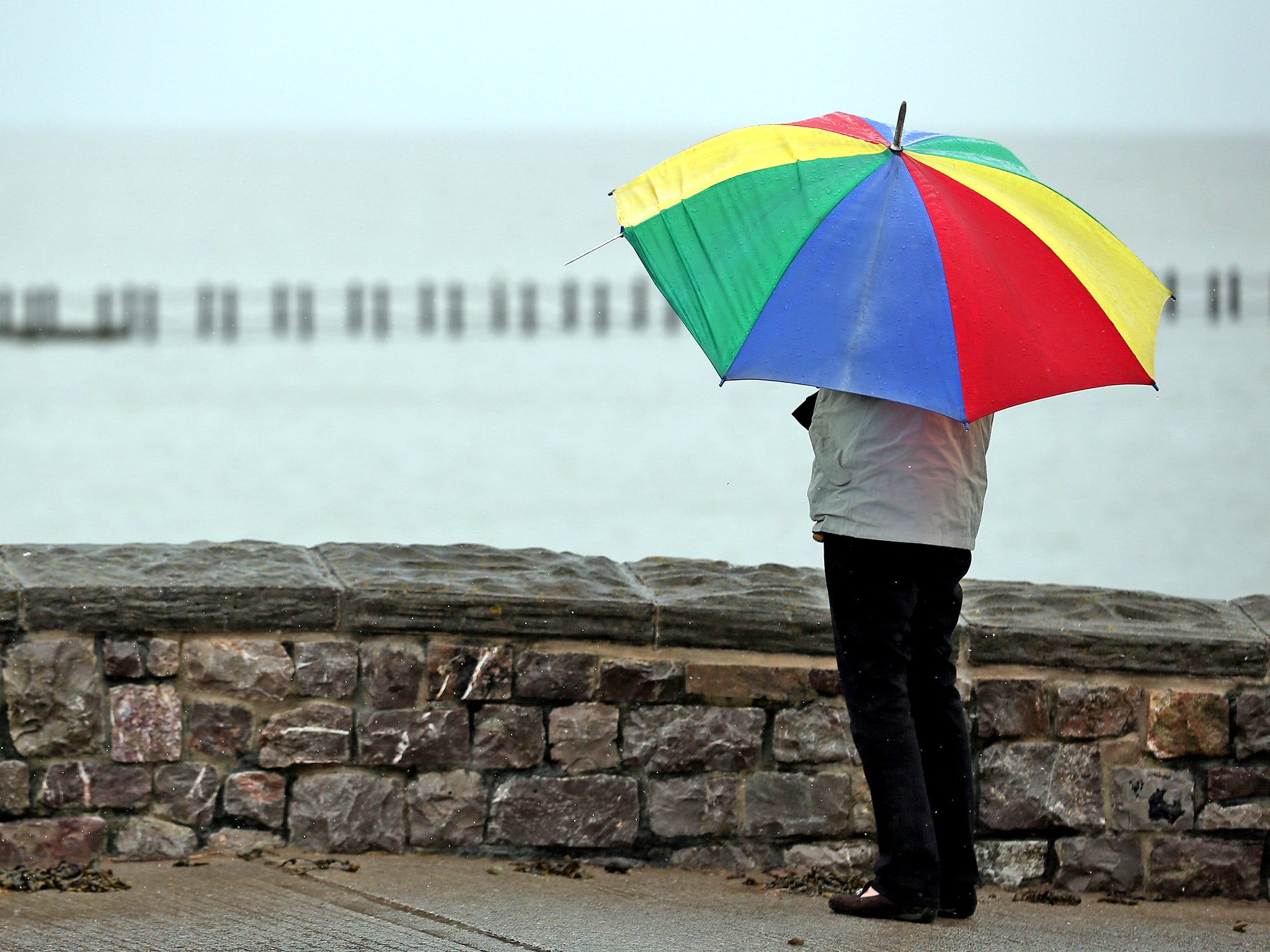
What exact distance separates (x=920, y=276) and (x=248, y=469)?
17.2 meters

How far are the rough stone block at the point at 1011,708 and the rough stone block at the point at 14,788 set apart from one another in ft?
6.24

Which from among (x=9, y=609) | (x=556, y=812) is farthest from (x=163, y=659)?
(x=556, y=812)

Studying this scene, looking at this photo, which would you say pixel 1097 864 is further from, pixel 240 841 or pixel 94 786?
pixel 94 786

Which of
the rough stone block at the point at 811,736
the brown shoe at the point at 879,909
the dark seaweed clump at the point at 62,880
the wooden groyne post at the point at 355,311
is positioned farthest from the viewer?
the wooden groyne post at the point at 355,311

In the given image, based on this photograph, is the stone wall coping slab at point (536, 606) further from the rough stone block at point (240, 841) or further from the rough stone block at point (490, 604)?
the rough stone block at point (240, 841)

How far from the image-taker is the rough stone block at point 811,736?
125 inches

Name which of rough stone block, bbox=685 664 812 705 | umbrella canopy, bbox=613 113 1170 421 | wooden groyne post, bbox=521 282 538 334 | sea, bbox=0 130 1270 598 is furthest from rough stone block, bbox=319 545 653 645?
wooden groyne post, bbox=521 282 538 334

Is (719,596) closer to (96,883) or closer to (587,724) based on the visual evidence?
(587,724)

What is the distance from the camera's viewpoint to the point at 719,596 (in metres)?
3.22

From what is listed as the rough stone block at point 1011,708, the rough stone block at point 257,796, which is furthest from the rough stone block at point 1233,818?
the rough stone block at point 257,796

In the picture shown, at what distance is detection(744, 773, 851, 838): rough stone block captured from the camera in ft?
10.4

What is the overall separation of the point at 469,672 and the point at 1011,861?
3.92 feet

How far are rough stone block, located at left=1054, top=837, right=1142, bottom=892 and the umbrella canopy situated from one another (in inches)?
43.5

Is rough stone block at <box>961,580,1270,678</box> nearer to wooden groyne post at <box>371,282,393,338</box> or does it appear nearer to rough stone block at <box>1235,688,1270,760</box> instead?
rough stone block at <box>1235,688,1270,760</box>
